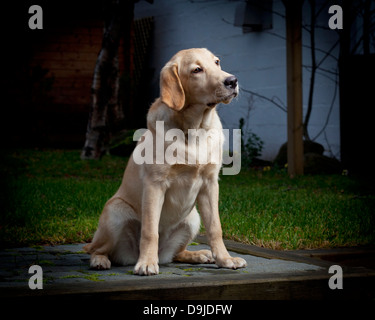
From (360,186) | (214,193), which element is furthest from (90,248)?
(360,186)

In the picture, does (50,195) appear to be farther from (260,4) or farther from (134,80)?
(134,80)

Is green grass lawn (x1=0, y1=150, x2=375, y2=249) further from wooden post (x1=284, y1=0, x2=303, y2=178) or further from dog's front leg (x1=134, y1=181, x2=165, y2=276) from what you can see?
dog's front leg (x1=134, y1=181, x2=165, y2=276)

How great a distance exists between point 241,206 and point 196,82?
115 inches

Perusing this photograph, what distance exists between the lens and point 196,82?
354 cm

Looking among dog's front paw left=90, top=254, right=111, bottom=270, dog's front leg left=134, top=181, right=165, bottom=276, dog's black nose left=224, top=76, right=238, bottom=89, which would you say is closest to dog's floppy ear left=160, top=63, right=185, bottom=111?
dog's black nose left=224, top=76, right=238, bottom=89

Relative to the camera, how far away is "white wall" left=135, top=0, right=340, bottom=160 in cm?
1183

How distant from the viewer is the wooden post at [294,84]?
9.48 meters

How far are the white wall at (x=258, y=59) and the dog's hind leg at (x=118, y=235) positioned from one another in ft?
27.3

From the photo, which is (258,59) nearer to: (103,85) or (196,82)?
(103,85)

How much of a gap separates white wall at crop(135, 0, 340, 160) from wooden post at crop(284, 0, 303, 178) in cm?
220

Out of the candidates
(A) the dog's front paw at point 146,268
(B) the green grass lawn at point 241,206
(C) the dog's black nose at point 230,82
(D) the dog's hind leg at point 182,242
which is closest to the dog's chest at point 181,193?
(D) the dog's hind leg at point 182,242

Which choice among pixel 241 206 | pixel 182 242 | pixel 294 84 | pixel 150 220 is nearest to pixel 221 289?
pixel 150 220

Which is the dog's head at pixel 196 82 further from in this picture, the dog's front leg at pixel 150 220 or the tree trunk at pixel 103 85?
the tree trunk at pixel 103 85
